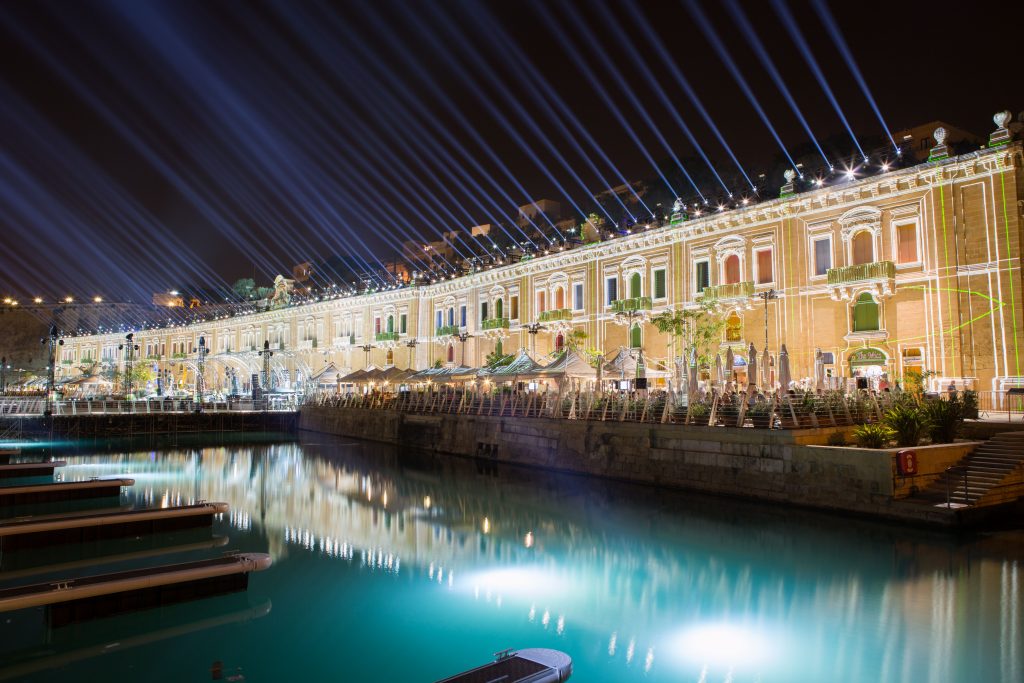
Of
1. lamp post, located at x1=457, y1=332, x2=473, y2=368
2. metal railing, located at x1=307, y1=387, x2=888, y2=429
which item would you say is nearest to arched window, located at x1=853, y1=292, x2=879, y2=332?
metal railing, located at x1=307, y1=387, x2=888, y2=429

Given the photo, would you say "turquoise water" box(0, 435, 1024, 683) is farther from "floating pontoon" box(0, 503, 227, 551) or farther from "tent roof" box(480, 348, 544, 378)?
"tent roof" box(480, 348, 544, 378)

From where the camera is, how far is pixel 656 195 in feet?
167

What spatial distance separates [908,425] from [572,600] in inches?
396

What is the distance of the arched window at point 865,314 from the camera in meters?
25.9

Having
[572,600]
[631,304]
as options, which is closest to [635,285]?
[631,304]

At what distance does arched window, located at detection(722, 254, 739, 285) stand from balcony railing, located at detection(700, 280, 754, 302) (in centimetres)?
61

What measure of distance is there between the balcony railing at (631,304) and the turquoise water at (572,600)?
53.6 feet

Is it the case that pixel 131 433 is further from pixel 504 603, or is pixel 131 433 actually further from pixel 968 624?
pixel 968 624

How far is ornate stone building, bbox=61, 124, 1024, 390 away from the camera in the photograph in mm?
22969

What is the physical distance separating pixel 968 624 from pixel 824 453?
6.55 metres

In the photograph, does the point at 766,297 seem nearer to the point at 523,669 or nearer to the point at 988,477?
the point at 988,477

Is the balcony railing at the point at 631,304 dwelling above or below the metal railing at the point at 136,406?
above

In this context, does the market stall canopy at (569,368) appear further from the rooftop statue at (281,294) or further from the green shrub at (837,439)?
the rooftop statue at (281,294)

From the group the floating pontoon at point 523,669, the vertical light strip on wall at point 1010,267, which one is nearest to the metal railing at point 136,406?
the floating pontoon at point 523,669
